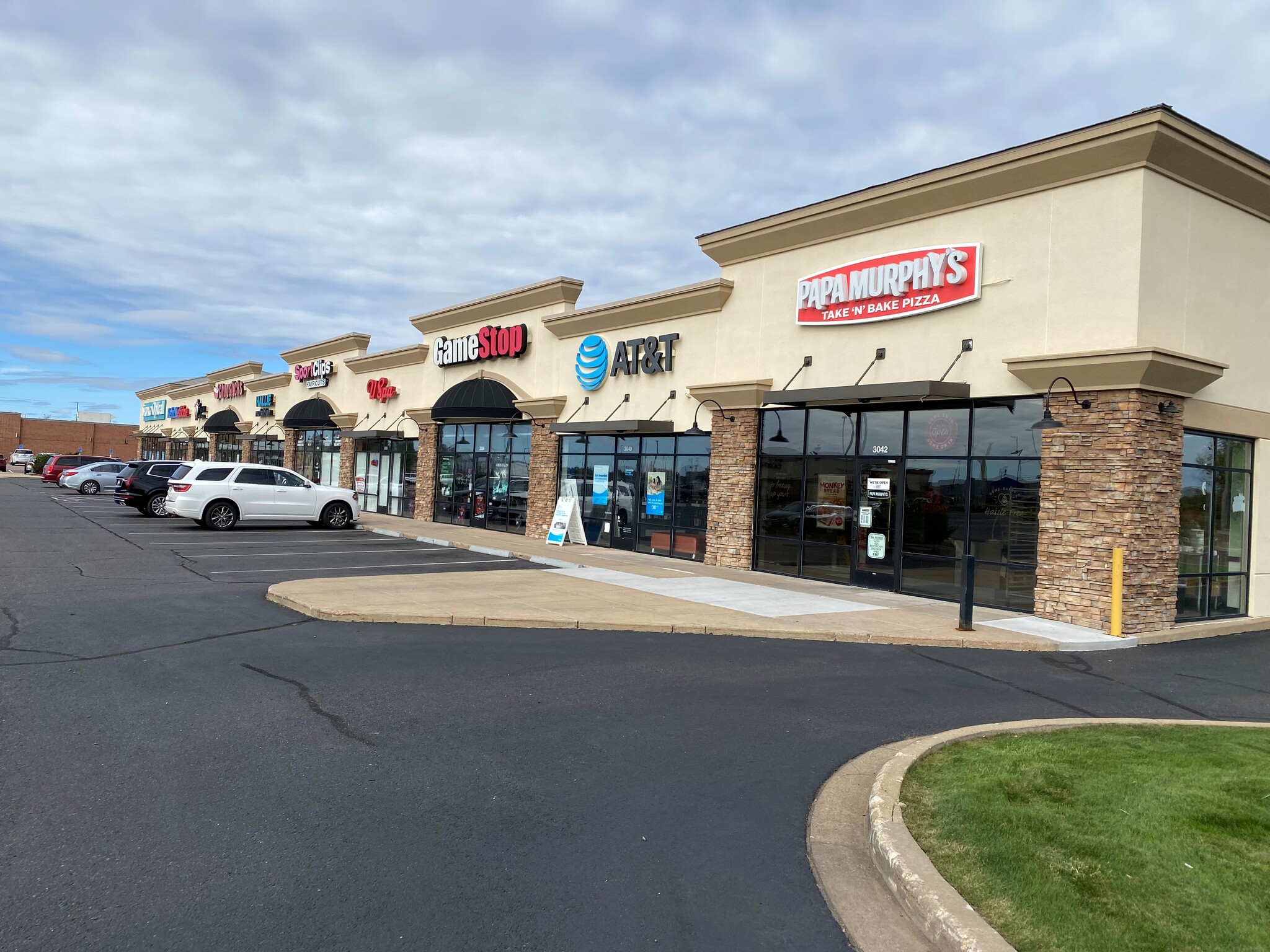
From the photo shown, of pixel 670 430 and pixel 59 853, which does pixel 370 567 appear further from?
pixel 59 853

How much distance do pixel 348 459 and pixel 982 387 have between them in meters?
27.2

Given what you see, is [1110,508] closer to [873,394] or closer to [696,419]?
[873,394]

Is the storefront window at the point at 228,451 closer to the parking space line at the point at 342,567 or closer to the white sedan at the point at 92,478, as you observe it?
the white sedan at the point at 92,478

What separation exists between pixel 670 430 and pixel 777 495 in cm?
349

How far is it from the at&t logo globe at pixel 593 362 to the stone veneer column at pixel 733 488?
432cm

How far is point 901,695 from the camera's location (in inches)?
328

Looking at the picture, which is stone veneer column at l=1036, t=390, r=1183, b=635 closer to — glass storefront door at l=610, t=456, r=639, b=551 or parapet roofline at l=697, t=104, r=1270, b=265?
parapet roofline at l=697, t=104, r=1270, b=265

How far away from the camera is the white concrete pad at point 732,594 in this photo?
1309cm

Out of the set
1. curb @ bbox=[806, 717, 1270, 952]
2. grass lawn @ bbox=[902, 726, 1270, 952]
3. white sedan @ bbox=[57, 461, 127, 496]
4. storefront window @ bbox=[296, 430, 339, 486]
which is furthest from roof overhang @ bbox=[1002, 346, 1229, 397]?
white sedan @ bbox=[57, 461, 127, 496]

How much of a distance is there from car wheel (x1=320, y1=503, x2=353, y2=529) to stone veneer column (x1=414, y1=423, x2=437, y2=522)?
4056mm

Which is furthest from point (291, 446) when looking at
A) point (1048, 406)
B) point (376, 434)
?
point (1048, 406)

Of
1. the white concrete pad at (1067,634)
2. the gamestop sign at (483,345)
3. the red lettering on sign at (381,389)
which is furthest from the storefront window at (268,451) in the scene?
the white concrete pad at (1067,634)

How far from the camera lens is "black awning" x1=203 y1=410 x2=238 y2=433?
4628 centimetres

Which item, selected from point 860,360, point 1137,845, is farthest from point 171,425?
point 1137,845
